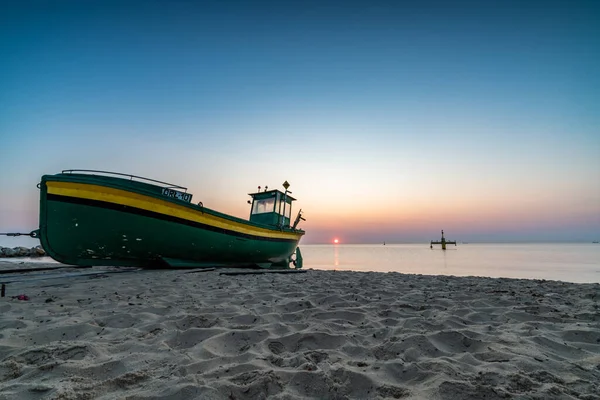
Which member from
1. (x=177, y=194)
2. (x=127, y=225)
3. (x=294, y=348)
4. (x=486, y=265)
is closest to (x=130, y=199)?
(x=127, y=225)

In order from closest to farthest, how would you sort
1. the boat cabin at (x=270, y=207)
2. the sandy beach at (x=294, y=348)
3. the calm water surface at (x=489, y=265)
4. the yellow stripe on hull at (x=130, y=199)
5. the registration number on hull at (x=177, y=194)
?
the sandy beach at (x=294, y=348) < the yellow stripe on hull at (x=130, y=199) < the registration number on hull at (x=177, y=194) < the boat cabin at (x=270, y=207) < the calm water surface at (x=489, y=265)

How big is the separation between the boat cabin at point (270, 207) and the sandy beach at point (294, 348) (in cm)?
1026

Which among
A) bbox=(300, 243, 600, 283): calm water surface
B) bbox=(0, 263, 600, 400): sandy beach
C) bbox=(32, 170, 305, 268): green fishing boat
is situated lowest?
bbox=(300, 243, 600, 283): calm water surface

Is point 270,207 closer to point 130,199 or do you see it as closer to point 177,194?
point 177,194

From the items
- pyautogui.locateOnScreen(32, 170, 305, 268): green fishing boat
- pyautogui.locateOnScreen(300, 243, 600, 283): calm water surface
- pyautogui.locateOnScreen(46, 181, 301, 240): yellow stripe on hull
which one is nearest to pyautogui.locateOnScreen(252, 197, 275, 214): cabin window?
pyautogui.locateOnScreen(32, 170, 305, 268): green fishing boat

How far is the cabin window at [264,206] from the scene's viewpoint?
49.8ft

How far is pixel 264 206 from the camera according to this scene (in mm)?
15422

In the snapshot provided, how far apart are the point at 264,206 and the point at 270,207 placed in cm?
42

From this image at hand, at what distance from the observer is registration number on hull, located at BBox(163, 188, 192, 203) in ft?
28.8

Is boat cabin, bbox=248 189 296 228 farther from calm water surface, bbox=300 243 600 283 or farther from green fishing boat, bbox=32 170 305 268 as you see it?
calm water surface, bbox=300 243 600 283

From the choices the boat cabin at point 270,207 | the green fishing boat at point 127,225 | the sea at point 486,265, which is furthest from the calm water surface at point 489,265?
the green fishing boat at point 127,225

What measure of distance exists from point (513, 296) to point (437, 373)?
413 cm

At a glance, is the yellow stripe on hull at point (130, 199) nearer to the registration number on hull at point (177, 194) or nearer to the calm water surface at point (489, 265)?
the registration number on hull at point (177, 194)

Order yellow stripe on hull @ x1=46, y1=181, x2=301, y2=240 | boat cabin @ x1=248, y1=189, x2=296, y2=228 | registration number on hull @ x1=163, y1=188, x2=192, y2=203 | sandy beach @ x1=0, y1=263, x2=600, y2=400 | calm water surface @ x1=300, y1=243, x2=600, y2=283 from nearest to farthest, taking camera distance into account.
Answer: sandy beach @ x1=0, y1=263, x2=600, y2=400 → yellow stripe on hull @ x1=46, y1=181, x2=301, y2=240 → registration number on hull @ x1=163, y1=188, x2=192, y2=203 → boat cabin @ x1=248, y1=189, x2=296, y2=228 → calm water surface @ x1=300, y1=243, x2=600, y2=283
